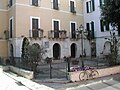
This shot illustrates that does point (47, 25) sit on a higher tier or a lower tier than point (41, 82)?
higher

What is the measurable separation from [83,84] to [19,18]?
1551 cm

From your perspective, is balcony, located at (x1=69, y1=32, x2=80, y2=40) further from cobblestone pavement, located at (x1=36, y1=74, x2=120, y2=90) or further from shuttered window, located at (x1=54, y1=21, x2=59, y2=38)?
cobblestone pavement, located at (x1=36, y1=74, x2=120, y2=90)

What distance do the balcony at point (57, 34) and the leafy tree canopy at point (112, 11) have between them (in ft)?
31.3

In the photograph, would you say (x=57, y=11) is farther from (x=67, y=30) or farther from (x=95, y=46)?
(x=95, y=46)

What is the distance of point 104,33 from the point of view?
3180 centimetres

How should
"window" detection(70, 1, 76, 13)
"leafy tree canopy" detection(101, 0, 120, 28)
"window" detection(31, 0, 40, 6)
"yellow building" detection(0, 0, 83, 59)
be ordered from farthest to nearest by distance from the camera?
"window" detection(70, 1, 76, 13), "window" detection(31, 0, 40, 6), "yellow building" detection(0, 0, 83, 59), "leafy tree canopy" detection(101, 0, 120, 28)

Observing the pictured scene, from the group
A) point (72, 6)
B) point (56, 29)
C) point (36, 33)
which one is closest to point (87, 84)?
point (36, 33)

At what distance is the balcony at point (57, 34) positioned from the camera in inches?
1210

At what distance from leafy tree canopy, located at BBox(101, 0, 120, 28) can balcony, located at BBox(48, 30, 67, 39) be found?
9529 mm

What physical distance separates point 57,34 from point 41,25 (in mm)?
2657

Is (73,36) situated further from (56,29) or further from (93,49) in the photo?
(93,49)

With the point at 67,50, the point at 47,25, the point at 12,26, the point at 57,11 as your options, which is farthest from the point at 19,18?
the point at 67,50

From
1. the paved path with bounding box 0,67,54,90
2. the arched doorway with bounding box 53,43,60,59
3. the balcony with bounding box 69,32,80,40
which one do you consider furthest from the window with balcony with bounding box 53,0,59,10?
the paved path with bounding box 0,67,54,90

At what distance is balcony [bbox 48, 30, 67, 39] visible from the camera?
30734 mm
